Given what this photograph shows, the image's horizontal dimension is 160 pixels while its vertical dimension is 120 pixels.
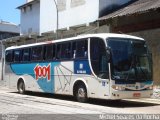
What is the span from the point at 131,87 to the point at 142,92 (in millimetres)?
627

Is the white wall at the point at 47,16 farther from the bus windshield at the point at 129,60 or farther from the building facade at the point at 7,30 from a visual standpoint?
the building facade at the point at 7,30

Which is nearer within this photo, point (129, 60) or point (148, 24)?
point (129, 60)

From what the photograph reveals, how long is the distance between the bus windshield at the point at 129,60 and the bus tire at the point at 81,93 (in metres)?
2.35

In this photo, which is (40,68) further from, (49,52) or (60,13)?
(60,13)

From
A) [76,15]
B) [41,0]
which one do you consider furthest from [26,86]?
[41,0]

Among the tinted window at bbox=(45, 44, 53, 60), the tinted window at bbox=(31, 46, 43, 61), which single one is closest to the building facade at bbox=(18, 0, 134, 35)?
the tinted window at bbox=(31, 46, 43, 61)

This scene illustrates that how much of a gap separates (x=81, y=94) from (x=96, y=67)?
182cm

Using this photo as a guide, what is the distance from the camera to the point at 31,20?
4191 centimetres

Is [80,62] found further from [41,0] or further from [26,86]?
[41,0]

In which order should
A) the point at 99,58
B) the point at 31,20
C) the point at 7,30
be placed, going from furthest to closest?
the point at 7,30 < the point at 31,20 < the point at 99,58

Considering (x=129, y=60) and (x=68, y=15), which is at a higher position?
(x=68, y=15)

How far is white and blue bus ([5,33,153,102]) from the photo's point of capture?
679 inches

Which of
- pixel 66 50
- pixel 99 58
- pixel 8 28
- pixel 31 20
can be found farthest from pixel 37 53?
pixel 8 28

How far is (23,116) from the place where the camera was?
44.1ft
